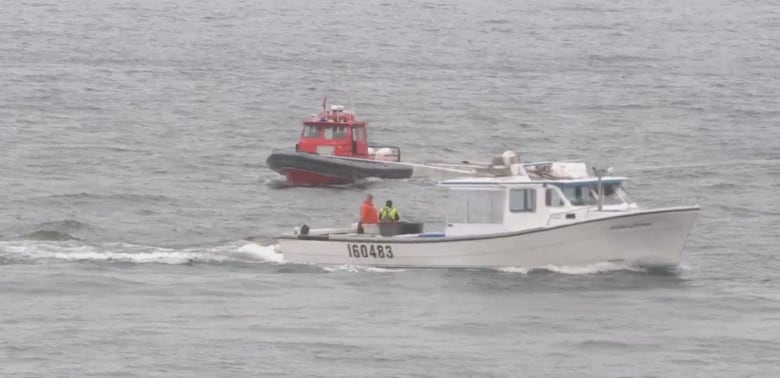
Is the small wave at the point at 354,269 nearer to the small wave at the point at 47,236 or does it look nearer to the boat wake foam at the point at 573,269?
the boat wake foam at the point at 573,269

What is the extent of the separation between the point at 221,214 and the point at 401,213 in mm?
4505

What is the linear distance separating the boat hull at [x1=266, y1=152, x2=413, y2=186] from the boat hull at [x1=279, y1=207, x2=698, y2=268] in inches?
624

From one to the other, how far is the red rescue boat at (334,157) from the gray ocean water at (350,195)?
2.68ft

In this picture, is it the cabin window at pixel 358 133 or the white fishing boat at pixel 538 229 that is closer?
the white fishing boat at pixel 538 229

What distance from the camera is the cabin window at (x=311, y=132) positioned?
188ft

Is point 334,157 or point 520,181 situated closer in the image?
point 520,181

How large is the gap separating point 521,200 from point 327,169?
17.1 m

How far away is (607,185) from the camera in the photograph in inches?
1538

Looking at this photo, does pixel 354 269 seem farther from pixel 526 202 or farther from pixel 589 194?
pixel 589 194

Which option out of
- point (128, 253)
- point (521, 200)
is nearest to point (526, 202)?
point (521, 200)

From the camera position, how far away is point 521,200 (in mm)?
38969

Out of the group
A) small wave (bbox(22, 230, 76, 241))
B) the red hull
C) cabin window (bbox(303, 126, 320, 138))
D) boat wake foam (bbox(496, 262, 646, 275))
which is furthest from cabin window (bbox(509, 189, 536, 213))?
cabin window (bbox(303, 126, 320, 138))

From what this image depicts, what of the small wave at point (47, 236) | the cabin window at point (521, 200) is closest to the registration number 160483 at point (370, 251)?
the cabin window at point (521, 200)

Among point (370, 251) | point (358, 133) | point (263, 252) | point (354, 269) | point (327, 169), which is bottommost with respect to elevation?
point (354, 269)
